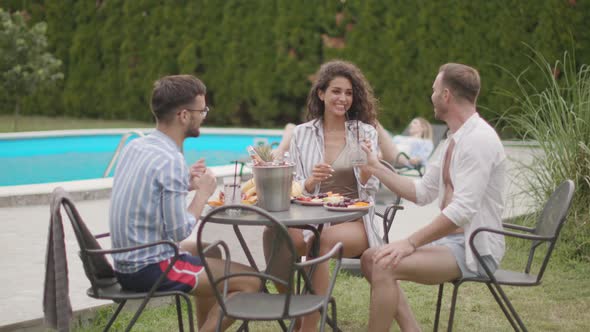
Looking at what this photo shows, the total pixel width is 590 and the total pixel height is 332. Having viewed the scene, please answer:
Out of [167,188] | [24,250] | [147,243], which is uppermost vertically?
[167,188]

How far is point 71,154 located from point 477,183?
1045 centimetres

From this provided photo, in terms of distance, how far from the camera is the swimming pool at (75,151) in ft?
37.7

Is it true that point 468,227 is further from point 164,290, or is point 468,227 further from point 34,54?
point 34,54

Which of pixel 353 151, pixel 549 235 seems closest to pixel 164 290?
pixel 353 151

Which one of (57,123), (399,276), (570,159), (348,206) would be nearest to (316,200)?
(348,206)

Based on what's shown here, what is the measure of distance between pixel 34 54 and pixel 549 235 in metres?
11.8

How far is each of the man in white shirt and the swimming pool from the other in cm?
807

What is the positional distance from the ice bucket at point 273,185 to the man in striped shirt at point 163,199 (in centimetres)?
26

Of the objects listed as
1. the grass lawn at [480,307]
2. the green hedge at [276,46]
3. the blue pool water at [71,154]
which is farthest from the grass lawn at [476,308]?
the green hedge at [276,46]

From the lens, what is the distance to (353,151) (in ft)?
11.1

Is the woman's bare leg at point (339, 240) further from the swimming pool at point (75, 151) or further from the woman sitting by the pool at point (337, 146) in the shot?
the swimming pool at point (75, 151)

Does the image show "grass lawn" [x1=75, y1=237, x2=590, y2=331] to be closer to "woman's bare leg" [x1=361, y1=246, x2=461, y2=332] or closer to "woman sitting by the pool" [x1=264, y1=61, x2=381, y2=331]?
"woman sitting by the pool" [x1=264, y1=61, x2=381, y2=331]

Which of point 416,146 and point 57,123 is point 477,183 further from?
point 57,123

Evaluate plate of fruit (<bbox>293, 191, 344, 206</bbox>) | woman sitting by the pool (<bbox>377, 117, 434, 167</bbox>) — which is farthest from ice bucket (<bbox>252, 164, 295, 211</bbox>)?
woman sitting by the pool (<bbox>377, 117, 434, 167</bbox>)
